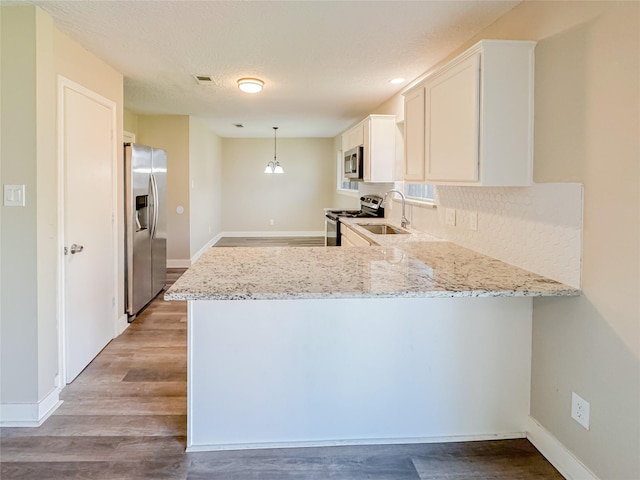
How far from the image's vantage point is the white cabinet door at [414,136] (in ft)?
9.82

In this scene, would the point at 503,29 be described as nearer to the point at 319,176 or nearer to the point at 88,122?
the point at 88,122

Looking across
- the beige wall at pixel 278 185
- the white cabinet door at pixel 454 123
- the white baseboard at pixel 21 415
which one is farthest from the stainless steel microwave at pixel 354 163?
the beige wall at pixel 278 185

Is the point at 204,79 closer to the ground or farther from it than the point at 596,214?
farther from it

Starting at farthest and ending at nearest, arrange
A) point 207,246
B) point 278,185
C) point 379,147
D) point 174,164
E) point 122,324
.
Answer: point 278,185 → point 207,246 → point 174,164 → point 379,147 → point 122,324

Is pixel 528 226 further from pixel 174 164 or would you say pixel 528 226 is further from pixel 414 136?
pixel 174 164

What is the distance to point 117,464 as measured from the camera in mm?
2105

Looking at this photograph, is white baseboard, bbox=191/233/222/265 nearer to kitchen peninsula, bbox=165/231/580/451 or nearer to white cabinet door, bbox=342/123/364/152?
white cabinet door, bbox=342/123/364/152

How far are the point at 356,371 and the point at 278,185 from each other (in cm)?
829

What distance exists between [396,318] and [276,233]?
821cm

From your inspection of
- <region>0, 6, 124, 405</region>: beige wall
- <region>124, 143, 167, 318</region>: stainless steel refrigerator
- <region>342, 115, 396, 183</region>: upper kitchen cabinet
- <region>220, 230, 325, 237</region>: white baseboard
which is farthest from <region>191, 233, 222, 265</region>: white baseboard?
<region>0, 6, 124, 405</region>: beige wall

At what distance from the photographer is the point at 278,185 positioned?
33.5 feet

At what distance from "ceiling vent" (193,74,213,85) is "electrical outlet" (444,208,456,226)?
245 cm

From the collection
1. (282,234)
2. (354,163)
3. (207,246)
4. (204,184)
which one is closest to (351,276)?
(354,163)

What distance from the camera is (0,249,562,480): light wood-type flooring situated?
2.03m
